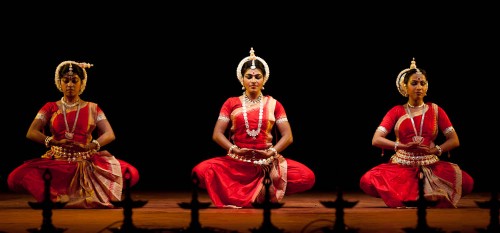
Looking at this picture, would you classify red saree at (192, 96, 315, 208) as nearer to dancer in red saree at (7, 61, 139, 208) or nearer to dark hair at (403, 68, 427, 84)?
dancer in red saree at (7, 61, 139, 208)

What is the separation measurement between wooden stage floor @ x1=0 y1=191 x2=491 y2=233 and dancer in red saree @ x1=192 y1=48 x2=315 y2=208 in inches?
8.1

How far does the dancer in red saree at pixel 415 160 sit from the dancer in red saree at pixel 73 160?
6.66 ft

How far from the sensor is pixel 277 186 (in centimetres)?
687

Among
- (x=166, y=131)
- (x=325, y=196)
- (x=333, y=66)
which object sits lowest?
(x=325, y=196)

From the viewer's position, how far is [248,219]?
5754 millimetres

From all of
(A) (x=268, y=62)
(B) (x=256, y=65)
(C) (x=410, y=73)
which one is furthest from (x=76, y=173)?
(C) (x=410, y=73)

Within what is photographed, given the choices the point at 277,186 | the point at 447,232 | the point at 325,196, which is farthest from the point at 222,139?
the point at 447,232

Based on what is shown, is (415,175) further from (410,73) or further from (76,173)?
(76,173)

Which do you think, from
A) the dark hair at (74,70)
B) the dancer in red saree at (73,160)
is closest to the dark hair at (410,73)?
the dancer in red saree at (73,160)

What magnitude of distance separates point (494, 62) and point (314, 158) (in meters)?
2.03

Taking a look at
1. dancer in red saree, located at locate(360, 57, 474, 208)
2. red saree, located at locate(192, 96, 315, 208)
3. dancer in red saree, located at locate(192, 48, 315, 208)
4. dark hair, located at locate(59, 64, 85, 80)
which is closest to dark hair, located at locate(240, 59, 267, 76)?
dancer in red saree, located at locate(192, 48, 315, 208)

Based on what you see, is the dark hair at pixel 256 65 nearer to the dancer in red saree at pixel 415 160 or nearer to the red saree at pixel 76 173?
the dancer in red saree at pixel 415 160

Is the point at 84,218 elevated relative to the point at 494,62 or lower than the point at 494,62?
lower

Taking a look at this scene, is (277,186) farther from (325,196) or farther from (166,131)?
(166,131)
